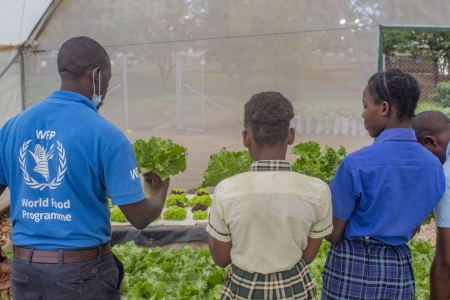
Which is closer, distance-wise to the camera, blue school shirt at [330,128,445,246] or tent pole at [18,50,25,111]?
blue school shirt at [330,128,445,246]

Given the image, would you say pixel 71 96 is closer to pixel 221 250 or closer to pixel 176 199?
pixel 221 250

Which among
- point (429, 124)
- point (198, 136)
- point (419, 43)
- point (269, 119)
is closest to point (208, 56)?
point (198, 136)

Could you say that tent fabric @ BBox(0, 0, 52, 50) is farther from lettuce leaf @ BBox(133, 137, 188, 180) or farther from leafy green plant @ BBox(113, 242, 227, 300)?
leafy green plant @ BBox(113, 242, 227, 300)

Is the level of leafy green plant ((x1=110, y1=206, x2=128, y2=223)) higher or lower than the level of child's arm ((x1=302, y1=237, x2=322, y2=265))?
lower

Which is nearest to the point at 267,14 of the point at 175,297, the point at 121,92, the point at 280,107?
the point at 121,92

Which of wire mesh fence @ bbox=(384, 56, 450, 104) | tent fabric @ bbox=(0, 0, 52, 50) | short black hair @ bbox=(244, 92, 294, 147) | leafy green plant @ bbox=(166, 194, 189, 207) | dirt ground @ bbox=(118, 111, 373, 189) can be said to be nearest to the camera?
short black hair @ bbox=(244, 92, 294, 147)

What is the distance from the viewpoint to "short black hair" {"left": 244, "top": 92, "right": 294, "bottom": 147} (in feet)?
6.14

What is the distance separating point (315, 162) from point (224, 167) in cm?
90

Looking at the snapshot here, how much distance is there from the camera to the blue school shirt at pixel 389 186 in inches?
80.1

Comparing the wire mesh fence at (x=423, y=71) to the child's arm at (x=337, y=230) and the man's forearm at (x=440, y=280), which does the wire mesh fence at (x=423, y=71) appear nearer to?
the man's forearm at (x=440, y=280)

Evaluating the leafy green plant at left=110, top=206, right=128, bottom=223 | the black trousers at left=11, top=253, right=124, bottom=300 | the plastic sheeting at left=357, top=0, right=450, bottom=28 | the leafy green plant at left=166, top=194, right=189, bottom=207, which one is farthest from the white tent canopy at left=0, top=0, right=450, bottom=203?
the black trousers at left=11, top=253, right=124, bottom=300

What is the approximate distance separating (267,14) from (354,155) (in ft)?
17.0

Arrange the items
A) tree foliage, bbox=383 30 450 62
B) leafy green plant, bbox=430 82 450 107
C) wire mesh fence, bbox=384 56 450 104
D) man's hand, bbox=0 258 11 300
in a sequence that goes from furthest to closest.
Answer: tree foliage, bbox=383 30 450 62 < wire mesh fence, bbox=384 56 450 104 < leafy green plant, bbox=430 82 450 107 < man's hand, bbox=0 258 11 300

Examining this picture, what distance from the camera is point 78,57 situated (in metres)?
2.05
